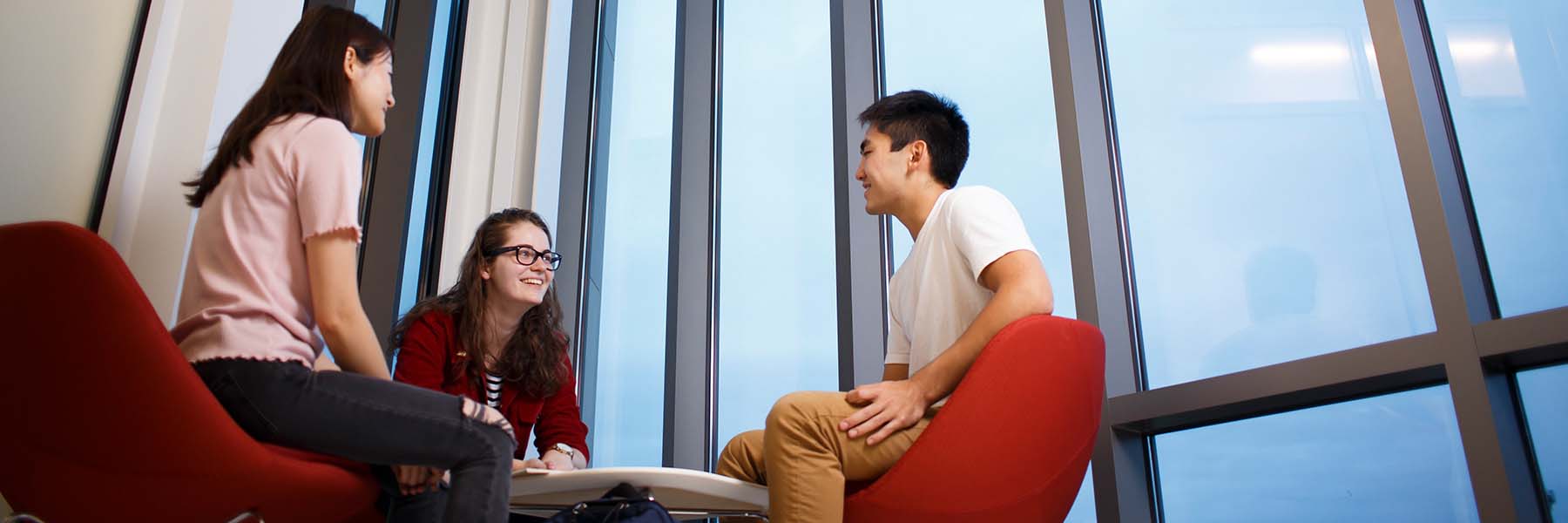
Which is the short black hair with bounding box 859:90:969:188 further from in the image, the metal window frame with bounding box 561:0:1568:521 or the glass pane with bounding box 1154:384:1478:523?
the glass pane with bounding box 1154:384:1478:523

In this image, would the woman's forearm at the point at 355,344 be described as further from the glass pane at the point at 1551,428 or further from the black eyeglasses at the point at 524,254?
the glass pane at the point at 1551,428

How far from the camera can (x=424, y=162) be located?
3502 mm

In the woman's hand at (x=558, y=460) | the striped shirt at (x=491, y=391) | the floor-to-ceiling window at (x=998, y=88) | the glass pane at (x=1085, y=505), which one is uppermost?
the floor-to-ceiling window at (x=998, y=88)

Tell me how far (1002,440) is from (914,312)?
53 cm

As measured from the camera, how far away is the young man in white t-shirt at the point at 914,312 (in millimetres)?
1820

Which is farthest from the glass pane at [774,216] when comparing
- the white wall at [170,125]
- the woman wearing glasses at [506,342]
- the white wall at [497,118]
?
the white wall at [170,125]

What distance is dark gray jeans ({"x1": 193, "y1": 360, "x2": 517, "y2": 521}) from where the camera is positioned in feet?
4.64

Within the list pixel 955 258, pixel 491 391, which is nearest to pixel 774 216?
pixel 491 391

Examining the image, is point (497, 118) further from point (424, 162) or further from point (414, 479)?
point (414, 479)

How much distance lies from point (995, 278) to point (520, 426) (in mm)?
1242

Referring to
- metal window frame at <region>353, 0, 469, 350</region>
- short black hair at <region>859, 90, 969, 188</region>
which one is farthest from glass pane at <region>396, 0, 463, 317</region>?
short black hair at <region>859, 90, 969, 188</region>

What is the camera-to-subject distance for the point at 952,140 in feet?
7.88

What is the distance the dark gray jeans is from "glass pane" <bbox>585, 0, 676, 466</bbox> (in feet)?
6.63

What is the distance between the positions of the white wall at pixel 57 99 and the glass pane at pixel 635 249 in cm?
196
